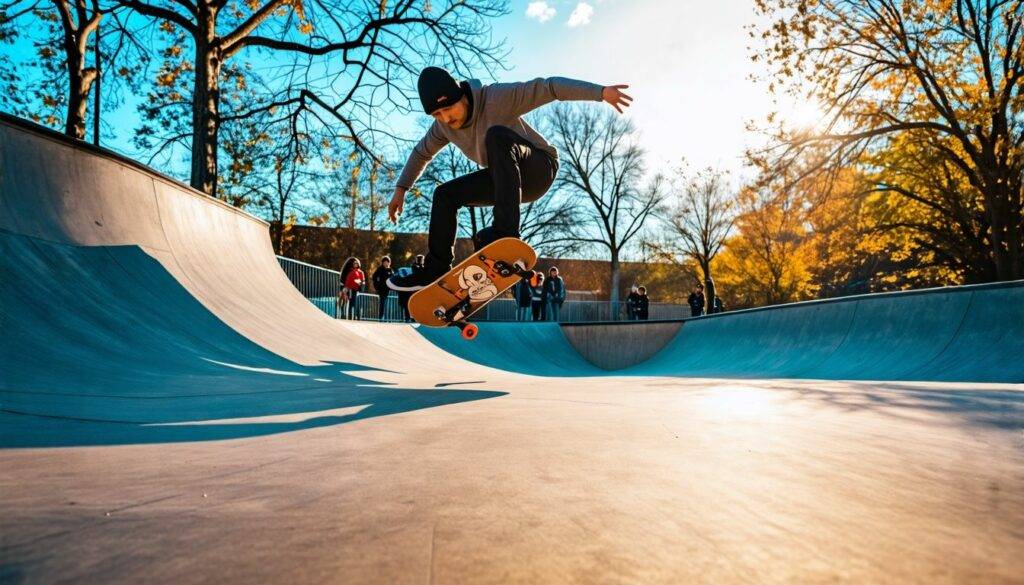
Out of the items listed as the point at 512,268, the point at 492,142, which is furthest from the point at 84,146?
the point at 512,268

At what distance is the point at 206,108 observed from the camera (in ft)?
37.7

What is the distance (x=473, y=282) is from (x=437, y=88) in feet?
5.68

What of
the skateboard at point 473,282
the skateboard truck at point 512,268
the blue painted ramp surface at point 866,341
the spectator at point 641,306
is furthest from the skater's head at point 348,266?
the spectator at point 641,306

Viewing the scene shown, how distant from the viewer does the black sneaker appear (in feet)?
16.4

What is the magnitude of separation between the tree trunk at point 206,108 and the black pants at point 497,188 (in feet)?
27.7

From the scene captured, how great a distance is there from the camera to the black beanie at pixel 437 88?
4.18 metres

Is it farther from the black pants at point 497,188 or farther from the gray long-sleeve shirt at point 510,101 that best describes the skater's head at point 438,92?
the black pants at point 497,188

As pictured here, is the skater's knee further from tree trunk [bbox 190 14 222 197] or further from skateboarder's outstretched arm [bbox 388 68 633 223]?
tree trunk [bbox 190 14 222 197]

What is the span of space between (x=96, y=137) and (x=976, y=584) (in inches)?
610

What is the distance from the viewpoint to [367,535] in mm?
786

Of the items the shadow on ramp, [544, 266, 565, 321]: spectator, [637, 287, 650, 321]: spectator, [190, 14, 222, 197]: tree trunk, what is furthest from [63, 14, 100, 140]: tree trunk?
[637, 287, 650, 321]: spectator

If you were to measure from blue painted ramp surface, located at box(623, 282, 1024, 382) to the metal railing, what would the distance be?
8.92 metres

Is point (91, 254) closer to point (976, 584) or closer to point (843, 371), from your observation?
point (976, 584)

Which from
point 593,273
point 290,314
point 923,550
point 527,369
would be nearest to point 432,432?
point 923,550
